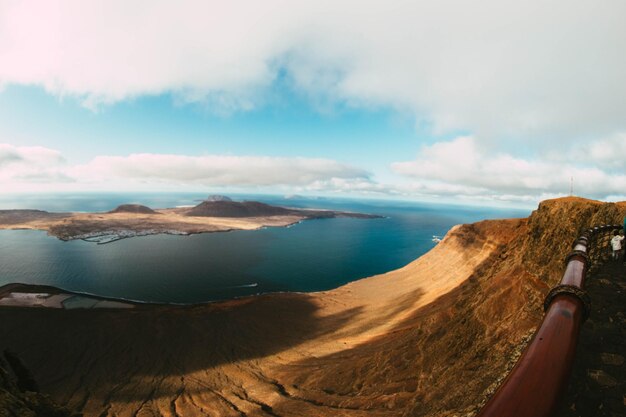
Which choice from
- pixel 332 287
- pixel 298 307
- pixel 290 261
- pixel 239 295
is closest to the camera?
pixel 298 307

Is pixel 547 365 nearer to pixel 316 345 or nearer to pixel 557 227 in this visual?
pixel 557 227

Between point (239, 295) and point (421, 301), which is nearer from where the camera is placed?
point (421, 301)

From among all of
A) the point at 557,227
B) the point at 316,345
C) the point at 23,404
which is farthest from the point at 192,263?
the point at 557,227

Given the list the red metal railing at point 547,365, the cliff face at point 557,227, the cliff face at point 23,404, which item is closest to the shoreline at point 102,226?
the cliff face at point 23,404

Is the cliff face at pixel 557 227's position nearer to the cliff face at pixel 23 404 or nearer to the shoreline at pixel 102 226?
the cliff face at pixel 23 404

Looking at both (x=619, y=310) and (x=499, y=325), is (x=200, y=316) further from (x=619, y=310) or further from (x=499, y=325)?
(x=619, y=310)

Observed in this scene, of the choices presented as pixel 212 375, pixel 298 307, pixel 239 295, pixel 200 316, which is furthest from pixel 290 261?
pixel 212 375

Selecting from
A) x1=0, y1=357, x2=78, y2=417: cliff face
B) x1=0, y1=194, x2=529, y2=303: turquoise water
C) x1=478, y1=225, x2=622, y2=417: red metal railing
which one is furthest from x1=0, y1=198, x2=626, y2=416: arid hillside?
x1=0, y1=194, x2=529, y2=303: turquoise water
